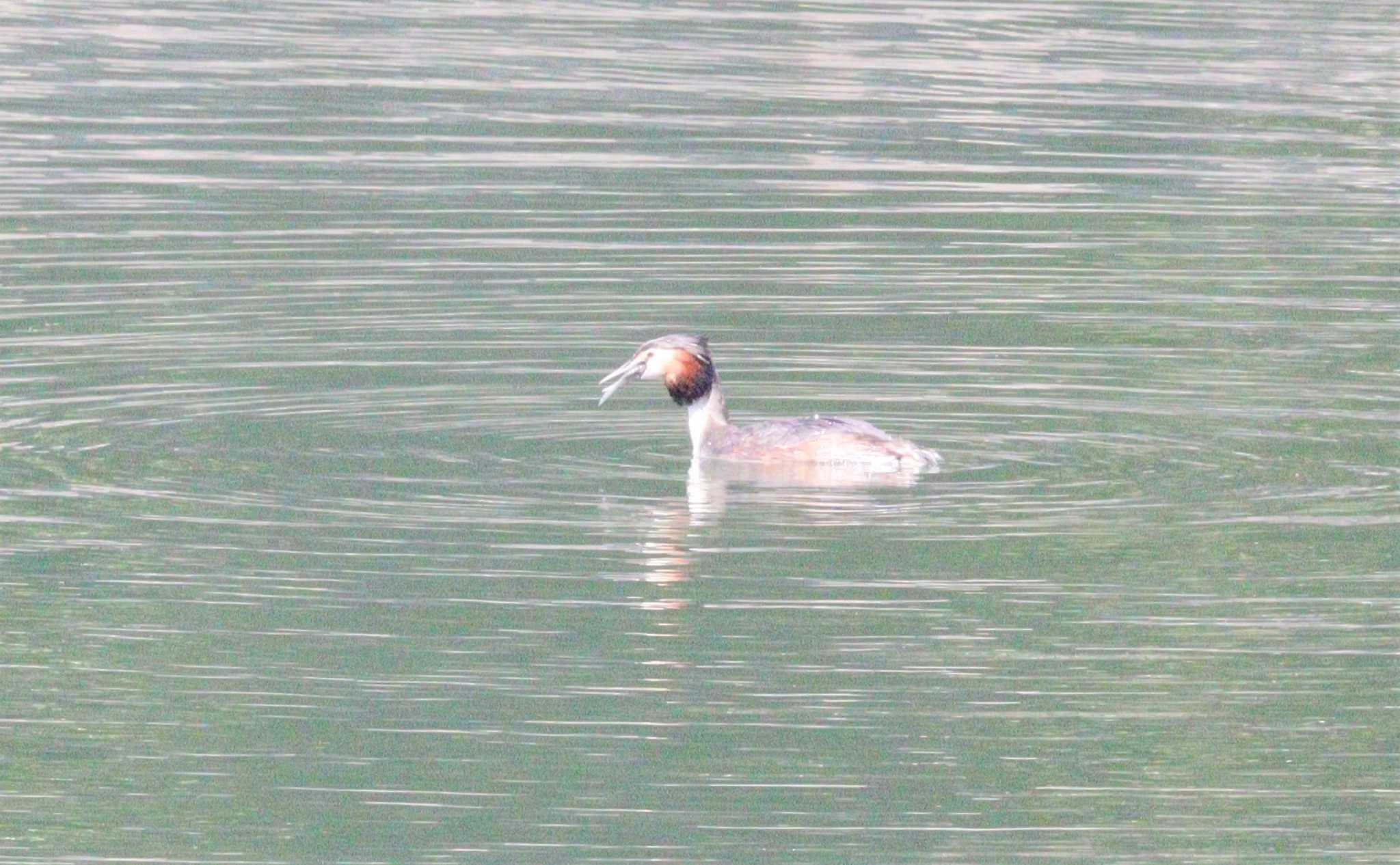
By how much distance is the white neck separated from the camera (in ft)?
48.8

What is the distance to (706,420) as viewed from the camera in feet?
49.1

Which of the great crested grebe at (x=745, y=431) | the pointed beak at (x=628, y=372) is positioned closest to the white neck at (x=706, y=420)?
the great crested grebe at (x=745, y=431)

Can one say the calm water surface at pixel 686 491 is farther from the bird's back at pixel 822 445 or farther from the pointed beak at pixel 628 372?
the pointed beak at pixel 628 372

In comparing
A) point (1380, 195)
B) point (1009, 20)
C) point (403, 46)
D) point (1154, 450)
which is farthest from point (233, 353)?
point (1009, 20)

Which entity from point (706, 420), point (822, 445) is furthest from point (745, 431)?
point (822, 445)

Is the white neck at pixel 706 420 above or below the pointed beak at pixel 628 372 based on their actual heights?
below

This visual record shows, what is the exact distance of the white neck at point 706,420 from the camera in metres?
14.9

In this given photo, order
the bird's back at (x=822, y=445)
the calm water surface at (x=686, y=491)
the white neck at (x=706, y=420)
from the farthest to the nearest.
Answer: the white neck at (x=706, y=420) < the bird's back at (x=822, y=445) < the calm water surface at (x=686, y=491)

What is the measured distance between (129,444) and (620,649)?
4.05 meters

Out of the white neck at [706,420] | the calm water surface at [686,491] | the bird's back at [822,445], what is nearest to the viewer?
the calm water surface at [686,491]

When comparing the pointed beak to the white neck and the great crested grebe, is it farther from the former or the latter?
the white neck

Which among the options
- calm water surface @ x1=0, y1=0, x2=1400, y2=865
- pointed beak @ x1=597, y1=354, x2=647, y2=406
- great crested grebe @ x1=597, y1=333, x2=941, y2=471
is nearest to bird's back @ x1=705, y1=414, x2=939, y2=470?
great crested grebe @ x1=597, y1=333, x2=941, y2=471

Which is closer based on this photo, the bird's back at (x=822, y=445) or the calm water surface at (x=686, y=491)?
the calm water surface at (x=686, y=491)

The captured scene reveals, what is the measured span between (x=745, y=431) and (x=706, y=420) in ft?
1.03
